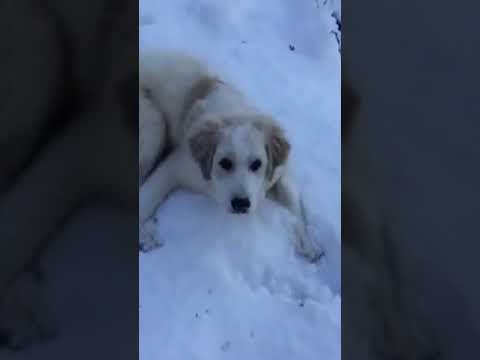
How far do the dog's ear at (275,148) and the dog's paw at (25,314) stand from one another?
0.37 m

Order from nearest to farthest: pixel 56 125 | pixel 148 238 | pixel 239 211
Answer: pixel 56 125
pixel 148 238
pixel 239 211

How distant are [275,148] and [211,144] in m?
0.10

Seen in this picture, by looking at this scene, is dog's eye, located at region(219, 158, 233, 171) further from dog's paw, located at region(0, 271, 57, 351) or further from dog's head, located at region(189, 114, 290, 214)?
dog's paw, located at region(0, 271, 57, 351)

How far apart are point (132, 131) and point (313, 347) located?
1.01ft

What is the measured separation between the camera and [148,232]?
2.43ft

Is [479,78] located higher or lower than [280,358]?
higher

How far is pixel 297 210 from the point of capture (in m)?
0.82

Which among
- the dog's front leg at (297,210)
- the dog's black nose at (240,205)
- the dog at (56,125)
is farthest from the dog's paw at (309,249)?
the dog at (56,125)

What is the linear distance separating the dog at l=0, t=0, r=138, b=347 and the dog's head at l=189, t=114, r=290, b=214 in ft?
0.92

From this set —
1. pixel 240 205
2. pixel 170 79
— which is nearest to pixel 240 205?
pixel 240 205

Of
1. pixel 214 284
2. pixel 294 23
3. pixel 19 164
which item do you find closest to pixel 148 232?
pixel 214 284

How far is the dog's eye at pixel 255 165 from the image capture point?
89cm

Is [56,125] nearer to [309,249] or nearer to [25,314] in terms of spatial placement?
[25,314]

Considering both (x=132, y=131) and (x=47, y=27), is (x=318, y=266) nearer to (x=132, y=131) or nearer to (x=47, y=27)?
(x=132, y=131)
